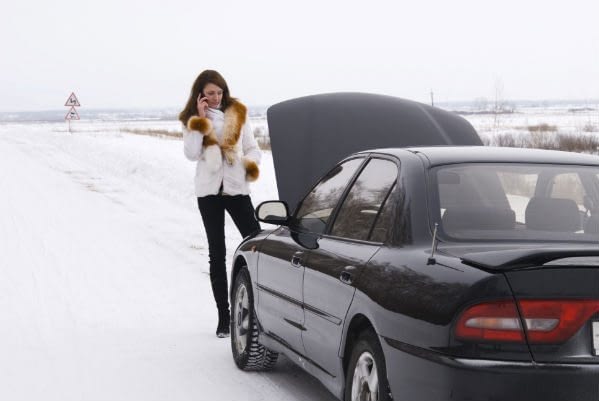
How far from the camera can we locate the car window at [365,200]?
15.3ft

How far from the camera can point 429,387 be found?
3602 millimetres

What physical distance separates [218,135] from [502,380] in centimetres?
463

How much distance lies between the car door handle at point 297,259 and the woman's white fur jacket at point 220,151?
2282 millimetres

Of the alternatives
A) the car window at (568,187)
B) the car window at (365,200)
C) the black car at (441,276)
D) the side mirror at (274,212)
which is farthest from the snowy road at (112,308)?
the car window at (568,187)

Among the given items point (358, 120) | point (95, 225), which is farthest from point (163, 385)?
point (95, 225)

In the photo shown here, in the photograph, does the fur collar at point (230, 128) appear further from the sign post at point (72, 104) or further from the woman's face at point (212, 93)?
the sign post at point (72, 104)

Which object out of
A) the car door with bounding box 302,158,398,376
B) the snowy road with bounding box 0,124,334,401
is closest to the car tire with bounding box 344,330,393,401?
the car door with bounding box 302,158,398,376

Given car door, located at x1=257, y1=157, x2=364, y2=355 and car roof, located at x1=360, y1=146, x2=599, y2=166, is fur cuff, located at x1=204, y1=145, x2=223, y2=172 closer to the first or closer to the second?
car door, located at x1=257, y1=157, x2=364, y2=355

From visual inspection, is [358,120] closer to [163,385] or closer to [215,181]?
[215,181]

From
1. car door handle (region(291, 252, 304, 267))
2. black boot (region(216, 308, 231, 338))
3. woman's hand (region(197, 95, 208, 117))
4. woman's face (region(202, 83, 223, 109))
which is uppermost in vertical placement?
woman's face (region(202, 83, 223, 109))

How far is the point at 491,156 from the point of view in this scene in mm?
4637

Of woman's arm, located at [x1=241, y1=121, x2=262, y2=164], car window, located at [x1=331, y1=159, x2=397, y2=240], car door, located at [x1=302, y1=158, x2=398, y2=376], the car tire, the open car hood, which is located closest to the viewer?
the car tire

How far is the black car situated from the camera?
11.2ft

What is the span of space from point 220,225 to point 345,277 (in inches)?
128
